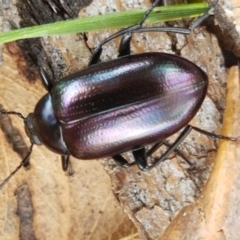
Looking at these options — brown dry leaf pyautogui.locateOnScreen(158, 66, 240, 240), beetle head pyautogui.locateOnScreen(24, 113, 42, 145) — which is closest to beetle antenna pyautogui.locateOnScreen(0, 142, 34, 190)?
beetle head pyautogui.locateOnScreen(24, 113, 42, 145)

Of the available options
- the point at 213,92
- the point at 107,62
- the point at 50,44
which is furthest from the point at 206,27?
the point at 50,44

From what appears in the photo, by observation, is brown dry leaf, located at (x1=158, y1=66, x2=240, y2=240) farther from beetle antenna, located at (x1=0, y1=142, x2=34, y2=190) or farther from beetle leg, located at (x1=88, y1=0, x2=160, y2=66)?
beetle antenna, located at (x1=0, y1=142, x2=34, y2=190)

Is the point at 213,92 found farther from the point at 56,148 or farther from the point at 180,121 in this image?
the point at 56,148

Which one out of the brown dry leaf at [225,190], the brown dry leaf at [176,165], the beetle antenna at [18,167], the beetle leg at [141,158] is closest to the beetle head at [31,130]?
the beetle antenna at [18,167]

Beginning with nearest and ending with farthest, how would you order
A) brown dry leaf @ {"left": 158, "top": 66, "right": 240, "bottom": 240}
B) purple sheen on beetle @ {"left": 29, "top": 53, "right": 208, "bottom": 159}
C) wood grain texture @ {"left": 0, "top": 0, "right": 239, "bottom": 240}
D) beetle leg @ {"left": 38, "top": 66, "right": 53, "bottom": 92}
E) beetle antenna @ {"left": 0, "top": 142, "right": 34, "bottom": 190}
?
purple sheen on beetle @ {"left": 29, "top": 53, "right": 208, "bottom": 159}, brown dry leaf @ {"left": 158, "top": 66, "right": 240, "bottom": 240}, wood grain texture @ {"left": 0, "top": 0, "right": 239, "bottom": 240}, beetle leg @ {"left": 38, "top": 66, "right": 53, "bottom": 92}, beetle antenna @ {"left": 0, "top": 142, "right": 34, "bottom": 190}

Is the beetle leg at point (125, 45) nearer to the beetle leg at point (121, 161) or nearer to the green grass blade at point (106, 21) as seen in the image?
the green grass blade at point (106, 21)
